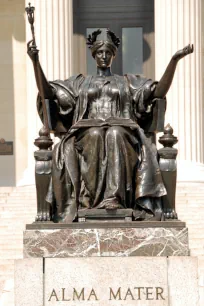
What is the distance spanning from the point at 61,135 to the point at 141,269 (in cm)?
276

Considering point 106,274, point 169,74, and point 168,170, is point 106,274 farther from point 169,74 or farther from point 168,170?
point 169,74

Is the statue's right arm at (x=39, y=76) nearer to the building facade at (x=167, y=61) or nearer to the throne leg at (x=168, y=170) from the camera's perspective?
the throne leg at (x=168, y=170)

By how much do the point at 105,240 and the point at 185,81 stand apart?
1670 centimetres

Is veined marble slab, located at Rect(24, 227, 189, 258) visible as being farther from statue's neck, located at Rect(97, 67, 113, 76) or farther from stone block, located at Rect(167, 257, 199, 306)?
statue's neck, located at Rect(97, 67, 113, 76)

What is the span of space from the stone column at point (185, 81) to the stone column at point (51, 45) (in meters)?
2.53

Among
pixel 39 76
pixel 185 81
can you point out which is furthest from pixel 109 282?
pixel 185 81

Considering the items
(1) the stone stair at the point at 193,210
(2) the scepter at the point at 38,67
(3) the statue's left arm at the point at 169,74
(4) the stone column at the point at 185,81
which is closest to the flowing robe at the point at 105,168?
(2) the scepter at the point at 38,67

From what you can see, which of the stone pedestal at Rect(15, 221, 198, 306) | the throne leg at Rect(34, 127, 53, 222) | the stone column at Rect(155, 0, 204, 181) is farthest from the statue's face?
the stone column at Rect(155, 0, 204, 181)

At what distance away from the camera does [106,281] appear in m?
14.0

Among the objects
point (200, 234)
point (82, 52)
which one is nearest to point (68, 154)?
point (200, 234)

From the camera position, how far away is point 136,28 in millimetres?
36844

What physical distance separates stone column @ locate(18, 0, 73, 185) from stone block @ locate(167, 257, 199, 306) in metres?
16.6

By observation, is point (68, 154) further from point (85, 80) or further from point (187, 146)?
point (187, 146)

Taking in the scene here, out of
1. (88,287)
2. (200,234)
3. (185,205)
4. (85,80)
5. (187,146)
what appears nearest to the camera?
(88,287)
